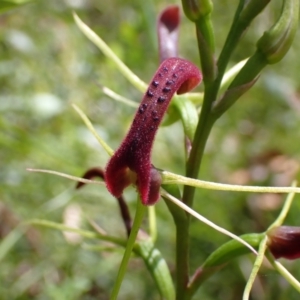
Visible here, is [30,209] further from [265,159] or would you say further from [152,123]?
[152,123]

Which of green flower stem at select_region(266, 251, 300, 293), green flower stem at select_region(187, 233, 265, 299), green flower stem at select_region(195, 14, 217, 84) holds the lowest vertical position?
green flower stem at select_region(187, 233, 265, 299)

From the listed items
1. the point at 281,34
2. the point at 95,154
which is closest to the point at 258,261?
the point at 281,34

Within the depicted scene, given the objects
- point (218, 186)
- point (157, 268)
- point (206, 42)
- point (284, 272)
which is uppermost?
point (206, 42)

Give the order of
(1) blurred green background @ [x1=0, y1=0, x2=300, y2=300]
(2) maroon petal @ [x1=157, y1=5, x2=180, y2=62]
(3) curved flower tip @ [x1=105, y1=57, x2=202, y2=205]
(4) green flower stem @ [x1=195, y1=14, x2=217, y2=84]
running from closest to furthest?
(3) curved flower tip @ [x1=105, y1=57, x2=202, y2=205], (4) green flower stem @ [x1=195, y1=14, x2=217, y2=84], (2) maroon petal @ [x1=157, y1=5, x2=180, y2=62], (1) blurred green background @ [x1=0, y1=0, x2=300, y2=300]

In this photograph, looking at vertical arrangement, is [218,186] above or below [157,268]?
above

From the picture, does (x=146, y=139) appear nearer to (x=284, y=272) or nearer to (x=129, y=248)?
(x=129, y=248)

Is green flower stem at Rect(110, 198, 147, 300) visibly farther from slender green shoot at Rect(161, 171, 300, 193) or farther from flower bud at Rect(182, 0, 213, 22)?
flower bud at Rect(182, 0, 213, 22)

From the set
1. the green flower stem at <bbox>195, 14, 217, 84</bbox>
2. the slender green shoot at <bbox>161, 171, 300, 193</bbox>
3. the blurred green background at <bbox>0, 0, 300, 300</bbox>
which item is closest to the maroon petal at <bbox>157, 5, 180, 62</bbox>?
the green flower stem at <bbox>195, 14, 217, 84</bbox>
